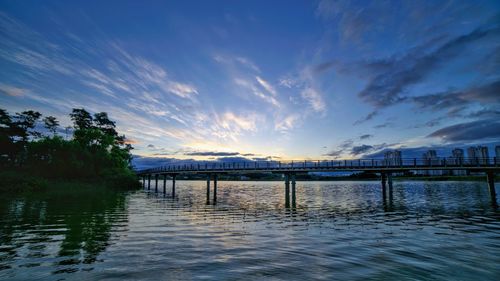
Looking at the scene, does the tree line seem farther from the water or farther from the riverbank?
the water

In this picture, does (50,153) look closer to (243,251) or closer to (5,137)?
(5,137)

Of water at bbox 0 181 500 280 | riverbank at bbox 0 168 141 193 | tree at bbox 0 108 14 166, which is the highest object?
tree at bbox 0 108 14 166

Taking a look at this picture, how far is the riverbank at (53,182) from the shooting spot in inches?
1655

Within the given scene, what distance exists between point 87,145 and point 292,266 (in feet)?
269

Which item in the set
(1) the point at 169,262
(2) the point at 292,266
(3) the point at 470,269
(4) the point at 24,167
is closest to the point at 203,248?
(1) the point at 169,262

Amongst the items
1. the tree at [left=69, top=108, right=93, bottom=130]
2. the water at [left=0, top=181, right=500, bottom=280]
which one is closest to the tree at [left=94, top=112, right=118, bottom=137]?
the tree at [left=69, top=108, right=93, bottom=130]

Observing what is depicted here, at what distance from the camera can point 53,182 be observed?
56.4 m

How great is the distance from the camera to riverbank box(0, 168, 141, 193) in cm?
4203

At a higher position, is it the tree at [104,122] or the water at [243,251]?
the tree at [104,122]

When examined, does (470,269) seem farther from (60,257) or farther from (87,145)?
(87,145)

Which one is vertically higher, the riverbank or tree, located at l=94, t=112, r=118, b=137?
tree, located at l=94, t=112, r=118, b=137

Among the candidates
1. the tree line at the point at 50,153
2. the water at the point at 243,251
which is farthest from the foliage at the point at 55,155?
the water at the point at 243,251

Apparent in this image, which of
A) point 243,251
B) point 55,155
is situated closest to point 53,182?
point 55,155

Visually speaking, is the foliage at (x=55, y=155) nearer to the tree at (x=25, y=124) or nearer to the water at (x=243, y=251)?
the tree at (x=25, y=124)
